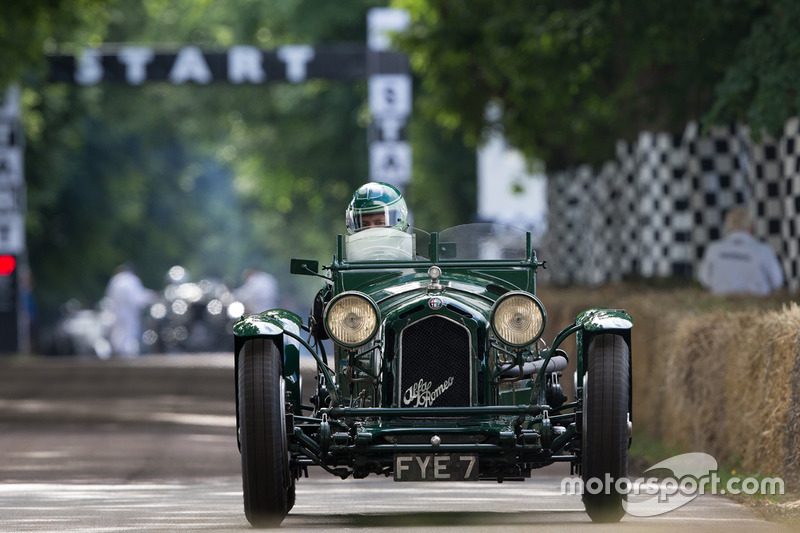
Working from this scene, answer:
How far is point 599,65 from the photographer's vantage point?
80.3 ft

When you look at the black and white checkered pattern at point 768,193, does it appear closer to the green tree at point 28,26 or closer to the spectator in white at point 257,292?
the green tree at point 28,26

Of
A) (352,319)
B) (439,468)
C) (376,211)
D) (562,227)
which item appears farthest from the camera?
(562,227)

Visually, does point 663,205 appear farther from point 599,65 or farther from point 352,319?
point 352,319

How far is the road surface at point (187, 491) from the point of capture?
9930 mm

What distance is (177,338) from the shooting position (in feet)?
172

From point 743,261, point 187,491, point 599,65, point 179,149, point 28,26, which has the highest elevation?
point 179,149

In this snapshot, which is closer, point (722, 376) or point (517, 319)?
point (517, 319)

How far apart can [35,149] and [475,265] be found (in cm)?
3666

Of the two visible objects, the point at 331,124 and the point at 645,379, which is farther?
the point at 331,124

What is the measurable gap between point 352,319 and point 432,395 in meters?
0.60

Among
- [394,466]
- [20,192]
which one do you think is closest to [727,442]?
[394,466]

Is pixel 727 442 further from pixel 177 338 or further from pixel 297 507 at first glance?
pixel 177 338

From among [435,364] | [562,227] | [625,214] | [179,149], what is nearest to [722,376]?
[435,364]

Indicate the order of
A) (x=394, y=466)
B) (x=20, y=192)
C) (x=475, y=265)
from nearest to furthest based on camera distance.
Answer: (x=394, y=466)
(x=475, y=265)
(x=20, y=192)
